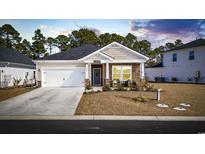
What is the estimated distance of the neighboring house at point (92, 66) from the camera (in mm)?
21203

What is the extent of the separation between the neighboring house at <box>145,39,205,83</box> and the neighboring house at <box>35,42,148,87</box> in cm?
1055

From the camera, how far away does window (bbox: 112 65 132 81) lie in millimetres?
21594

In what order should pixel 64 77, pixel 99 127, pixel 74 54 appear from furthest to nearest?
pixel 74 54, pixel 64 77, pixel 99 127

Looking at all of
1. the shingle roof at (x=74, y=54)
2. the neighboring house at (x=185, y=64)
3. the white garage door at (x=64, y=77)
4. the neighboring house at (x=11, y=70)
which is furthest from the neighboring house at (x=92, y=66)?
the neighboring house at (x=185, y=64)

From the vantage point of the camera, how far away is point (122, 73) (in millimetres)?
21641

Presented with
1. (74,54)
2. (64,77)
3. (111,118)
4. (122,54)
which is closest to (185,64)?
(122,54)

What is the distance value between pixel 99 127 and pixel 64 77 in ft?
47.4

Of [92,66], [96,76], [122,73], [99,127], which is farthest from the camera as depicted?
[96,76]

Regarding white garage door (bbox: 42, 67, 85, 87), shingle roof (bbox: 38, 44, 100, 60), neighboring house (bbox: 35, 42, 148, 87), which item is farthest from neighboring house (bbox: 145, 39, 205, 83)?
white garage door (bbox: 42, 67, 85, 87)

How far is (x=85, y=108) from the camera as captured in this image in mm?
11438

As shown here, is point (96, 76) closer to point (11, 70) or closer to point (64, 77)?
point (64, 77)

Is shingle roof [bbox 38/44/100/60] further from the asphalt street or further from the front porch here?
the asphalt street

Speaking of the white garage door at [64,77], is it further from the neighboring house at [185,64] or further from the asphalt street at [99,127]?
the neighboring house at [185,64]
